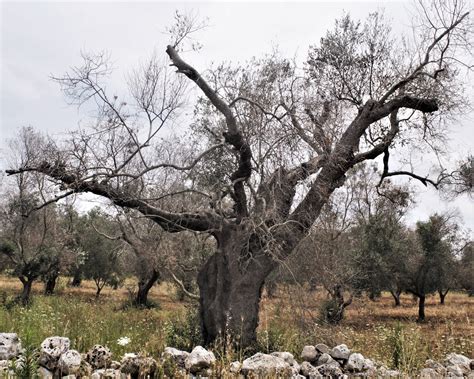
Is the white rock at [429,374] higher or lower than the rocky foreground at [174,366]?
higher

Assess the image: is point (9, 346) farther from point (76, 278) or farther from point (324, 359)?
point (76, 278)

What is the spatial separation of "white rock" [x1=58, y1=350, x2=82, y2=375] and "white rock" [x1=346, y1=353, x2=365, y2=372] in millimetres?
4207

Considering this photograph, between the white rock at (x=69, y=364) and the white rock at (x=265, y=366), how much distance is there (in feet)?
7.38

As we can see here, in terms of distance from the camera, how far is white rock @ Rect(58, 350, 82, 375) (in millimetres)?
5775

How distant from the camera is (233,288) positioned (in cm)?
971

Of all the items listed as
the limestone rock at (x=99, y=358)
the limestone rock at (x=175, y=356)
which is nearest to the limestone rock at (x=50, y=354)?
the limestone rock at (x=99, y=358)

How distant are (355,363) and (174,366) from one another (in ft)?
9.92

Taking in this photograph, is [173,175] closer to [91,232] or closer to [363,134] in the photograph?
[363,134]

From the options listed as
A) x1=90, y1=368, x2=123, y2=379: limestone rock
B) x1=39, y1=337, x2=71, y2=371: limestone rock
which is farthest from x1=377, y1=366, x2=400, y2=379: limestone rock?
x1=39, y1=337, x2=71, y2=371: limestone rock

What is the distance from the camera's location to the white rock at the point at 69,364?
18.9ft

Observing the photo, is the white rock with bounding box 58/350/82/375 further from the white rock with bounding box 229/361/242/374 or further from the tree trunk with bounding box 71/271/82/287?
the tree trunk with bounding box 71/271/82/287

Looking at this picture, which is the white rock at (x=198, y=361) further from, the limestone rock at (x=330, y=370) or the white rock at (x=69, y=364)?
the limestone rock at (x=330, y=370)

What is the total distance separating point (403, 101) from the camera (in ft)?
33.8

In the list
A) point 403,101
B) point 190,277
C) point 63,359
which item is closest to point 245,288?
point 63,359
